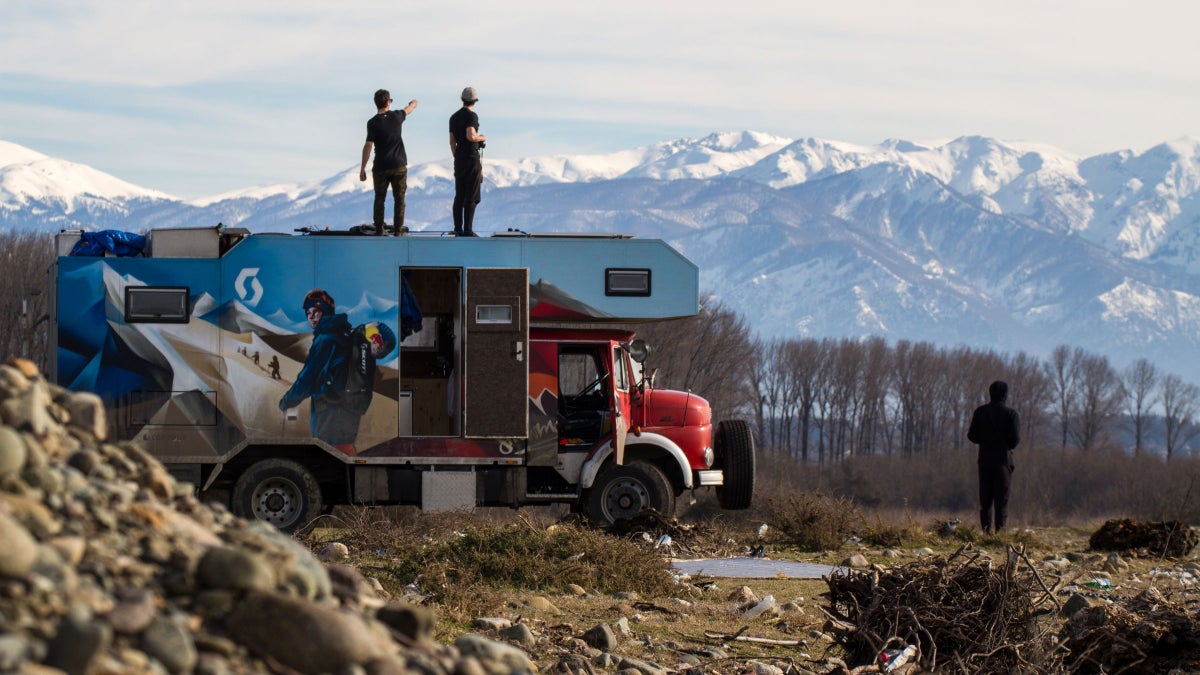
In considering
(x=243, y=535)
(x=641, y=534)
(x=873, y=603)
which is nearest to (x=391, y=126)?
(x=641, y=534)

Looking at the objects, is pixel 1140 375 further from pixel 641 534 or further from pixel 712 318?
pixel 641 534

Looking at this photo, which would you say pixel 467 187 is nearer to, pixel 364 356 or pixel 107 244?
pixel 364 356

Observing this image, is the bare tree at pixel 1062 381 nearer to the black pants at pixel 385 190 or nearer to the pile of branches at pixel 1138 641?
the black pants at pixel 385 190

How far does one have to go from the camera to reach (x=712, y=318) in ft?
261

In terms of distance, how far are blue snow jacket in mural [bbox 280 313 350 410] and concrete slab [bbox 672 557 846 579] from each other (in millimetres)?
4181

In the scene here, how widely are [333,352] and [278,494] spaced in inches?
67.5

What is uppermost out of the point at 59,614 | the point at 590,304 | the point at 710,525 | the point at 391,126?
the point at 391,126

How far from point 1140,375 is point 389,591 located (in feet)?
511

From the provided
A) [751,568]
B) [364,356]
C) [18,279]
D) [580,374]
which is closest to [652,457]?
[580,374]

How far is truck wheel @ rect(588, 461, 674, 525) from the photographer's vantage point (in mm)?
16719

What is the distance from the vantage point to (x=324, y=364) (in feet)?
52.3

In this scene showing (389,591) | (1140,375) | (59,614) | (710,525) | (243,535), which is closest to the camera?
(59,614)

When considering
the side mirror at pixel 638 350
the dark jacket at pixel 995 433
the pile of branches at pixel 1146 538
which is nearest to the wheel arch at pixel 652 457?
the side mirror at pixel 638 350

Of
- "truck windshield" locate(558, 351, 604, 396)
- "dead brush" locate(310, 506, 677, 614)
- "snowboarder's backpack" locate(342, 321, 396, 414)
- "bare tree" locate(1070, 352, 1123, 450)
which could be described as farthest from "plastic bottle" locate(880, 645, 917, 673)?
"bare tree" locate(1070, 352, 1123, 450)
